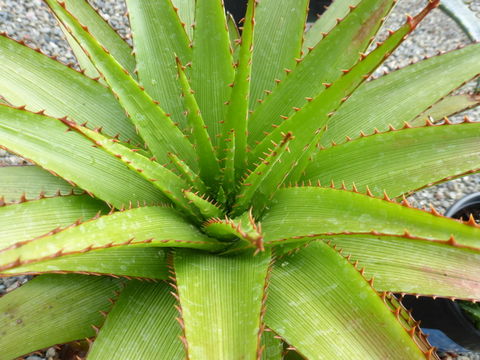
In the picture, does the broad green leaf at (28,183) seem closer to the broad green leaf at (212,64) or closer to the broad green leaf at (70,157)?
the broad green leaf at (70,157)

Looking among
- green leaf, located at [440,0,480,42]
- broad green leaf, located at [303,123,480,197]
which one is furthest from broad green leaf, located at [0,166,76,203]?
green leaf, located at [440,0,480,42]

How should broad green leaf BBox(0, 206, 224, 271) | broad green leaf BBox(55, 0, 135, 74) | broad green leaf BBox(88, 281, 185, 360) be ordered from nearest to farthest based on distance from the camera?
broad green leaf BBox(0, 206, 224, 271), broad green leaf BBox(88, 281, 185, 360), broad green leaf BBox(55, 0, 135, 74)

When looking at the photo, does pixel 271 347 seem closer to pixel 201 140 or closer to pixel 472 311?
pixel 201 140

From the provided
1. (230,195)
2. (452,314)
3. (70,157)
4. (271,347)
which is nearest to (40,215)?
(70,157)

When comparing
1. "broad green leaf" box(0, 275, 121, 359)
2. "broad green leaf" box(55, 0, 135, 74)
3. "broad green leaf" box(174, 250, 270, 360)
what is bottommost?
"broad green leaf" box(0, 275, 121, 359)

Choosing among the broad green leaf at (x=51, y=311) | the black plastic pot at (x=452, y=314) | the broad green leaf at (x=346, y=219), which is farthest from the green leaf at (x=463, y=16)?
the broad green leaf at (x=51, y=311)

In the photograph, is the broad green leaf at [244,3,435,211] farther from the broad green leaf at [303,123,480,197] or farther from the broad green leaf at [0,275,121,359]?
the broad green leaf at [0,275,121,359]
